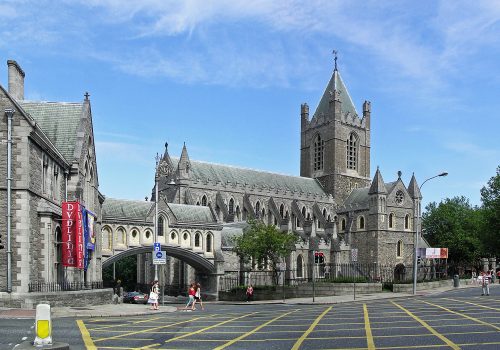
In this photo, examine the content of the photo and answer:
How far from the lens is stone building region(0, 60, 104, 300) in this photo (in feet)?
80.4

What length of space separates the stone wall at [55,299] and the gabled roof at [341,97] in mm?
67188

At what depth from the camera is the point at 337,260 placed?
74.6 meters

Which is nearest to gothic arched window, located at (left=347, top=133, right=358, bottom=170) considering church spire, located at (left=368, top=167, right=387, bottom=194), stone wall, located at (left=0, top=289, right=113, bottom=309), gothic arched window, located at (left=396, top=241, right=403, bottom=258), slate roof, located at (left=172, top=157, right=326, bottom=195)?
slate roof, located at (left=172, top=157, right=326, bottom=195)

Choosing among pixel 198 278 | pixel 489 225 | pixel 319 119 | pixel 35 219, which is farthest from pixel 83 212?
pixel 319 119

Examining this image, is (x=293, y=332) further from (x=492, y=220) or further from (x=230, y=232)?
(x=492, y=220)

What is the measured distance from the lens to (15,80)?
3334 centimetres

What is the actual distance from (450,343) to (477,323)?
4603mm

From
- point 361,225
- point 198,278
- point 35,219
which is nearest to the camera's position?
point 35,219

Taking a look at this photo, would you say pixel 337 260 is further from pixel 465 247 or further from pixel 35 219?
pixel 35 219

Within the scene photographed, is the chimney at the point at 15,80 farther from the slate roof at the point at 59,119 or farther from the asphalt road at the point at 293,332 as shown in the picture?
the asphalt road at the point at 293,332

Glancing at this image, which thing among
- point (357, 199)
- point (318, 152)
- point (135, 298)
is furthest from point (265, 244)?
point (318, 152)

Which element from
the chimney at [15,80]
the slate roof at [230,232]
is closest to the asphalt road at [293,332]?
the chimney at [15,80]

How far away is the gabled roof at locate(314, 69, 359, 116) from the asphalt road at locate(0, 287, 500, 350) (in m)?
71.7

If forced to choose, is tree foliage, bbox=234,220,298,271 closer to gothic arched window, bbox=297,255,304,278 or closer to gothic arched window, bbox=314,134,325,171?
gothic arched window, bbox=297,255,304,278
